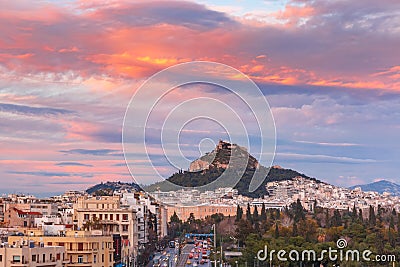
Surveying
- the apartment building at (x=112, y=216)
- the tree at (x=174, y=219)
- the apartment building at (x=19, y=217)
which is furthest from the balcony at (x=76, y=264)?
the tree at (x=174, y=219)

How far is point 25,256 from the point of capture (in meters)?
36.5

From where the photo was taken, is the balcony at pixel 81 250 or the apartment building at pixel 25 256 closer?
the apartment building at pixel 25 256

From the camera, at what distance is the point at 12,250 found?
36.3 m

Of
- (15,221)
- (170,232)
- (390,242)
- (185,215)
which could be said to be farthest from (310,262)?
(185,215)

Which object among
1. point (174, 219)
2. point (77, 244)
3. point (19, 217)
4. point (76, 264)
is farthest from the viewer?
point (174, 219)

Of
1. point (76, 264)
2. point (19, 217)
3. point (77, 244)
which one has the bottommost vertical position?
point (76, 264)

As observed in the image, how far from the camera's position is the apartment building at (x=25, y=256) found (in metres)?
36.3

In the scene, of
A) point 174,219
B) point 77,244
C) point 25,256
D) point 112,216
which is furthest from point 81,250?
point 174,219

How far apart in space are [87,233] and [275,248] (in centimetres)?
2588

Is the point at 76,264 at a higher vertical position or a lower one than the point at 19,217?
lower

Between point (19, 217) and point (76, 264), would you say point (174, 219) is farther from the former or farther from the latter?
point (76, 264)

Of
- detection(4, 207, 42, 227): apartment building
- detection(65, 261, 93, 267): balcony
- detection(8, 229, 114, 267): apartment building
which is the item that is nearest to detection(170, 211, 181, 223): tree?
detection(4, 207, 42, 227): apartment building

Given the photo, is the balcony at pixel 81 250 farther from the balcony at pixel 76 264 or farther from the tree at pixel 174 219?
the tree at pixel 174 219

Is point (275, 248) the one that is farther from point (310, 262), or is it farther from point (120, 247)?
point (120, 247)
